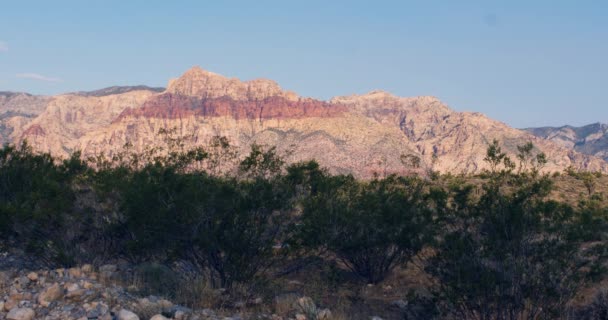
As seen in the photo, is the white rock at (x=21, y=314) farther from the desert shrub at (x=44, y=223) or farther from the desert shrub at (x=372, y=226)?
the desert shrub at (x=372, y=226)

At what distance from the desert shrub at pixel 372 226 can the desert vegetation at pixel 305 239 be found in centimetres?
5

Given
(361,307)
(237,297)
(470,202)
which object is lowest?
(361,307)

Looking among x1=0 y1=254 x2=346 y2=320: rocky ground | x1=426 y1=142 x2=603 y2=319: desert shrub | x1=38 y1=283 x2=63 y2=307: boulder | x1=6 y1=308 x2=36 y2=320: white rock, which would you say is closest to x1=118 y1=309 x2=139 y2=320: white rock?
x1=0 y1=254 x2=346 y2=320: rocky ground

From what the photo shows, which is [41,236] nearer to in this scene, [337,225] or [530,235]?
[337,225]

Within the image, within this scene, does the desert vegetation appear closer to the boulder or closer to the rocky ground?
the rocky ground

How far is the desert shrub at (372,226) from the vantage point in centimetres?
1647

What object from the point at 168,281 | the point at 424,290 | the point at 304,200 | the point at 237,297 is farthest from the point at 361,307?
the point at 168,281

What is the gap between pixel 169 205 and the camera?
13953 millimetres

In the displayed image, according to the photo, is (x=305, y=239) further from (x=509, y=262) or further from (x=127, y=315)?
(x=127, y=315)

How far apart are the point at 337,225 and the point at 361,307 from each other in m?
2.53

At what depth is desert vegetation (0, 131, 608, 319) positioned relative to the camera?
39.1 ft

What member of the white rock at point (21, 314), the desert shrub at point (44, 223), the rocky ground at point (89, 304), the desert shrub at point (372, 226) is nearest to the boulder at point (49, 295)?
the rocky ground at point (89, 304)

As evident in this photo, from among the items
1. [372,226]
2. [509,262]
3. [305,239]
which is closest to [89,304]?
[305,239]

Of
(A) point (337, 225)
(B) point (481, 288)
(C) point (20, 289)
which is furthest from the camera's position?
(A) point (337, 225)
